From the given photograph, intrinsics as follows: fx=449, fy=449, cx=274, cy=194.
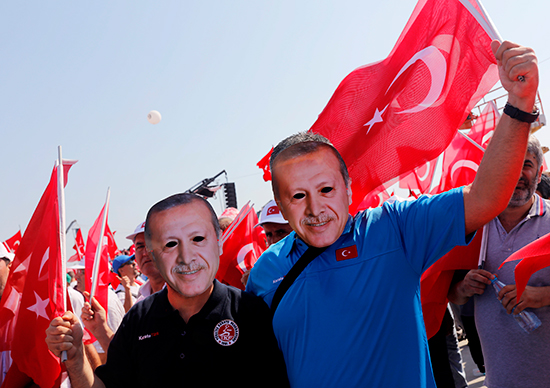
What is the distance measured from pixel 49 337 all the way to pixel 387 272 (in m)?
1.75

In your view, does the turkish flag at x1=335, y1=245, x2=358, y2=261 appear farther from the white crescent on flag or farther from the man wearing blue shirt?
the white crescent on flag

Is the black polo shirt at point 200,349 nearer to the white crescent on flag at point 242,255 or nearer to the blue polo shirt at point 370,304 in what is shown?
the blue polo shirt at point 370,304

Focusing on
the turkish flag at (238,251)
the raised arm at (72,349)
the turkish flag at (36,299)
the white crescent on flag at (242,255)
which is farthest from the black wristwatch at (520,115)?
the white crescent on flag at (242,255)

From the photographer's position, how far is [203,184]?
25547 mm

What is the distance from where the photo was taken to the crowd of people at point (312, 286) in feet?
6.02

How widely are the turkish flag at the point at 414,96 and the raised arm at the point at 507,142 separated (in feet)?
2.45

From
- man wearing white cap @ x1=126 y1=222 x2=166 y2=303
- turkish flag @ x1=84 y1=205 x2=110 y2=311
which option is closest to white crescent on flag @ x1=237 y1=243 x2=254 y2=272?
man wearing white cap @ x1=126 y1=222 x2=166 y2=303

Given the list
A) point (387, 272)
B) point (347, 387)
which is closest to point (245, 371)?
point (347, 387)

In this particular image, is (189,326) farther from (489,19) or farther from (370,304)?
(489,19)

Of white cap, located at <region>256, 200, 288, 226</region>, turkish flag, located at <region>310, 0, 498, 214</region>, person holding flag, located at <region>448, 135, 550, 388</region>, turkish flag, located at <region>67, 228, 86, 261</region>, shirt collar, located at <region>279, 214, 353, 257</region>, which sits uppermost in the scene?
turkish flag, located at <region>67, 228, 86, 261</region>

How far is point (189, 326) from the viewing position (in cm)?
197

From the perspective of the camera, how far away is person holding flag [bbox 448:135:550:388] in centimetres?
255

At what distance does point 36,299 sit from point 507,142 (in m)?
2.90

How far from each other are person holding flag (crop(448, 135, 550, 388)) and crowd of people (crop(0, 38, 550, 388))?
2.85ft
